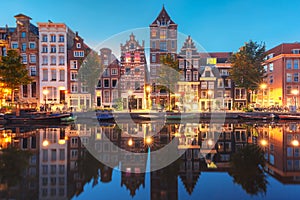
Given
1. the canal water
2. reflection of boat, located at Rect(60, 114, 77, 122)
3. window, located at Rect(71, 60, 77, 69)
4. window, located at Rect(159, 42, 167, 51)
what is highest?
window, located at Rect(159, 42, 167, 51)

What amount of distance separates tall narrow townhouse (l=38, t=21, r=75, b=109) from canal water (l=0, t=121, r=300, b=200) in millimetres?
31237

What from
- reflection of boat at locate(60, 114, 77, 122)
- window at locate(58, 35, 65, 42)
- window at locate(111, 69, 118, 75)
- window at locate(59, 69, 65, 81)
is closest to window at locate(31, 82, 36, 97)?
window at locate(59, 69, 65, 81)

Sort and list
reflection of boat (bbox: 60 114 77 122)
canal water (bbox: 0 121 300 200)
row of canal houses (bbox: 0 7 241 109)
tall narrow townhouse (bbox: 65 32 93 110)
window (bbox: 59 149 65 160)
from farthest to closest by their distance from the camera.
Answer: tall narrow townhouse (bbox: 65 32 93 110)
row of canal houses (bbox: 0 7 241 109)
reflection of boat (bbox: 60 114 77 122)
window (bbox: 59 149 65 160)
canal water (bbox: 0 121 300 200)

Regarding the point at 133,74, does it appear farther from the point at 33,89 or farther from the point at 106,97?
the point at 33,89

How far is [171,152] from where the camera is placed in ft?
41.8

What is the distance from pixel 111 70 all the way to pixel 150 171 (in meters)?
37.7

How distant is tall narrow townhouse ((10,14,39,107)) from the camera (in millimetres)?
42875

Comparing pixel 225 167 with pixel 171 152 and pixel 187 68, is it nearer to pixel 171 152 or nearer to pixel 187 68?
pixel 171 152

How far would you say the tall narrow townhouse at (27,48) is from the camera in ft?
141

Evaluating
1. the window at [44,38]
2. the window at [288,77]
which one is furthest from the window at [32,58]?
the window at [288,77]

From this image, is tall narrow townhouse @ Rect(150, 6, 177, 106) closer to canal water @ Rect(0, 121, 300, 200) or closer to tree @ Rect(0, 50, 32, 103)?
tree @ Rect(0, 50, 32, 103)

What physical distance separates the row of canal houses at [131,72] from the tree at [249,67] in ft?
22.3

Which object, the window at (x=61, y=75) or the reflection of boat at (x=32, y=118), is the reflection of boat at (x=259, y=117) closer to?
the reflection of boat at (x=32, y=118)

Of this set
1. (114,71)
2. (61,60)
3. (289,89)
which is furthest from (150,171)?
(289,89)
